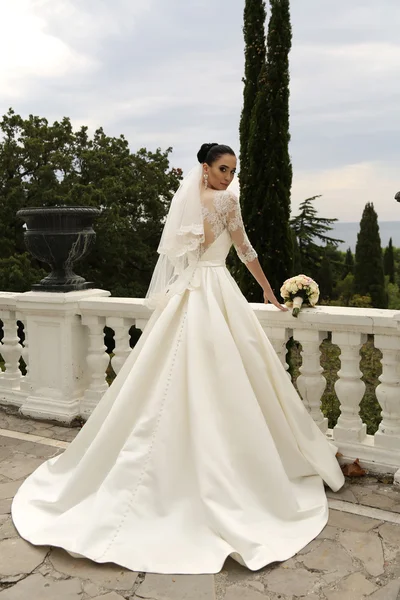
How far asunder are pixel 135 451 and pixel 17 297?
7.40 feet

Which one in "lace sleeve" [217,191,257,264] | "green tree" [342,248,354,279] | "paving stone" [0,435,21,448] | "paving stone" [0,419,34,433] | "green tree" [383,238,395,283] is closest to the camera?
"lace sleeve" [217,191,257,264]

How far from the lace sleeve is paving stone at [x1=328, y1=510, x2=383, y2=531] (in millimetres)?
1444

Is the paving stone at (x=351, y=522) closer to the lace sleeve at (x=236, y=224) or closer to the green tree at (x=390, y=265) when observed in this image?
the lace sleeve at (x=236, y=224)

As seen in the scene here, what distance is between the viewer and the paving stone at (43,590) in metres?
2.22

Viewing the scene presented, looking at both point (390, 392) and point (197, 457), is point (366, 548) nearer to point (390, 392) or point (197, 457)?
point (197, 457)

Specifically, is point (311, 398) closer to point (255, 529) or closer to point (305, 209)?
point (255, 529)

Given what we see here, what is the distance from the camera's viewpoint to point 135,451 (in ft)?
8.80

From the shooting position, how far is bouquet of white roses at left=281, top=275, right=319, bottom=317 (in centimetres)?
343

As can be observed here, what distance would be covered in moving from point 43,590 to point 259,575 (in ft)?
2.92

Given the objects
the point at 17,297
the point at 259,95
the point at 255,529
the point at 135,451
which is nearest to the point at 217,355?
the point at 135,451

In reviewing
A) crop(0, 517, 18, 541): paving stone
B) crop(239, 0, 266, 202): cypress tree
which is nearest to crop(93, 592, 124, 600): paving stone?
crop(0, 517, 18, 541): paving stone

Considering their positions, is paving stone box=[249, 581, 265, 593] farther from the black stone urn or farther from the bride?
the black stone urn

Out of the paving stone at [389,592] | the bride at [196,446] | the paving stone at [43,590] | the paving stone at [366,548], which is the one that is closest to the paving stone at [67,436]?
the bride at [196,446]

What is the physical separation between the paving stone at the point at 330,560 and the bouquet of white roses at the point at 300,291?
1402 mm
